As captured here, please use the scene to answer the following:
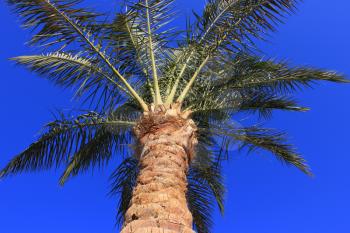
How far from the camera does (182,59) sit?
892 cm

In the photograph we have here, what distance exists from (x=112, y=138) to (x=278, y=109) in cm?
357

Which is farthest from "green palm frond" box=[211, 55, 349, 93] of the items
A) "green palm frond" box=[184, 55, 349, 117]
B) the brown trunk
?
the brown trunk

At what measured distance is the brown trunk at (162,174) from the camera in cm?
514

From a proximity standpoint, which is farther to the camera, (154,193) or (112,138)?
(112,138)

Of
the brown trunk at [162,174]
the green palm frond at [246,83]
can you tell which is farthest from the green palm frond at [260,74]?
the brown trunk at [162,174]

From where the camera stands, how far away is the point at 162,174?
19.4 feet

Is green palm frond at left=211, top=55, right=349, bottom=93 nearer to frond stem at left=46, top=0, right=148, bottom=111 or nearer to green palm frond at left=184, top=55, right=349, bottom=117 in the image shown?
green palm frond at left=184, top=55, right=349, bottom=117

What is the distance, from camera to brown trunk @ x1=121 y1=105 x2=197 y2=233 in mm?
5137

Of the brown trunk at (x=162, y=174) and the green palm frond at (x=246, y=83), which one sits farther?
the green palm frond at (x=246, y=83)

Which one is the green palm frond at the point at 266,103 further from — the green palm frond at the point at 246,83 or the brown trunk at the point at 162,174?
the brown trunk at the point at 162,174

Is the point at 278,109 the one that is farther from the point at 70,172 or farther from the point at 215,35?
the point at 70,172

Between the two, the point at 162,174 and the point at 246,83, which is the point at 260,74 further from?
the point at 162,174

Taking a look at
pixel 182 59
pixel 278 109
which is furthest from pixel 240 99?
pixel 182 59

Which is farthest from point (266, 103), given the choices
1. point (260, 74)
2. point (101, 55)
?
point (101, 55)
